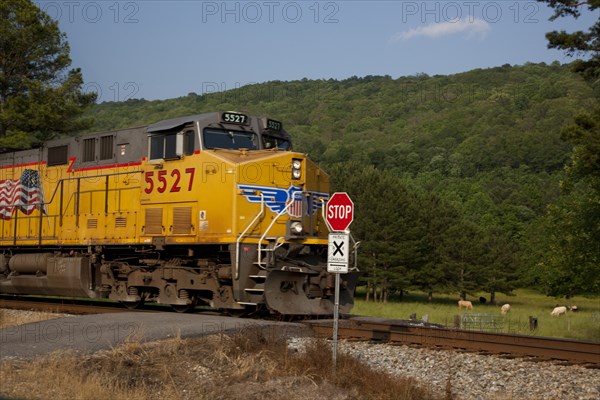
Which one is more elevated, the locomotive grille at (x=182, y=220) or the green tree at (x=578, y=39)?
the green tree at (x=578, y=39)

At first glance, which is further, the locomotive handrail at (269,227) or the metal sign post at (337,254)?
the locomotive handrail at (269,227)

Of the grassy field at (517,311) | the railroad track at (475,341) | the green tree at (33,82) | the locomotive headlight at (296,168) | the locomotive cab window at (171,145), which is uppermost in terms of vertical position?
the green tree at (33,82)

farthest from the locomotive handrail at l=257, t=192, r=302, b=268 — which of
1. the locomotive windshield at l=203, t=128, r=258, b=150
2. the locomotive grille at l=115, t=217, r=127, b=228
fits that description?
the locomotive grille at l=115, t=217, r=127, b=228

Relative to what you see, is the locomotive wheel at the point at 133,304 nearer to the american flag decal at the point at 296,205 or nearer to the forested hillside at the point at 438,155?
the american flag decal at the point at 296,205

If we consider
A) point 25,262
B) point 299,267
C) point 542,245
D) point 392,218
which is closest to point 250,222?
point 299,267

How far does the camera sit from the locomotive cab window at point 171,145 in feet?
50.6

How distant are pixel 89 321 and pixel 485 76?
173814 millimetres

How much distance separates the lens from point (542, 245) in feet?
205

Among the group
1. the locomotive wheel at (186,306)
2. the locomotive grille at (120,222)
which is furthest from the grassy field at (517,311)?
the locomotive grille at (120,222)

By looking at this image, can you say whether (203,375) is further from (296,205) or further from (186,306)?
(186,306)

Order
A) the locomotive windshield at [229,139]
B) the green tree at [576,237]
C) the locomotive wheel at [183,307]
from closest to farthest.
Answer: the locomotive windshield at [229,139] → the locomotive wheel at [183,307] → the green tree at [576,237]

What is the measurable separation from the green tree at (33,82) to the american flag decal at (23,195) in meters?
8.12

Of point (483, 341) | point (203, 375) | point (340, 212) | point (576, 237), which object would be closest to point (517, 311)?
point (576, 237)

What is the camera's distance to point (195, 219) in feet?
50.4
